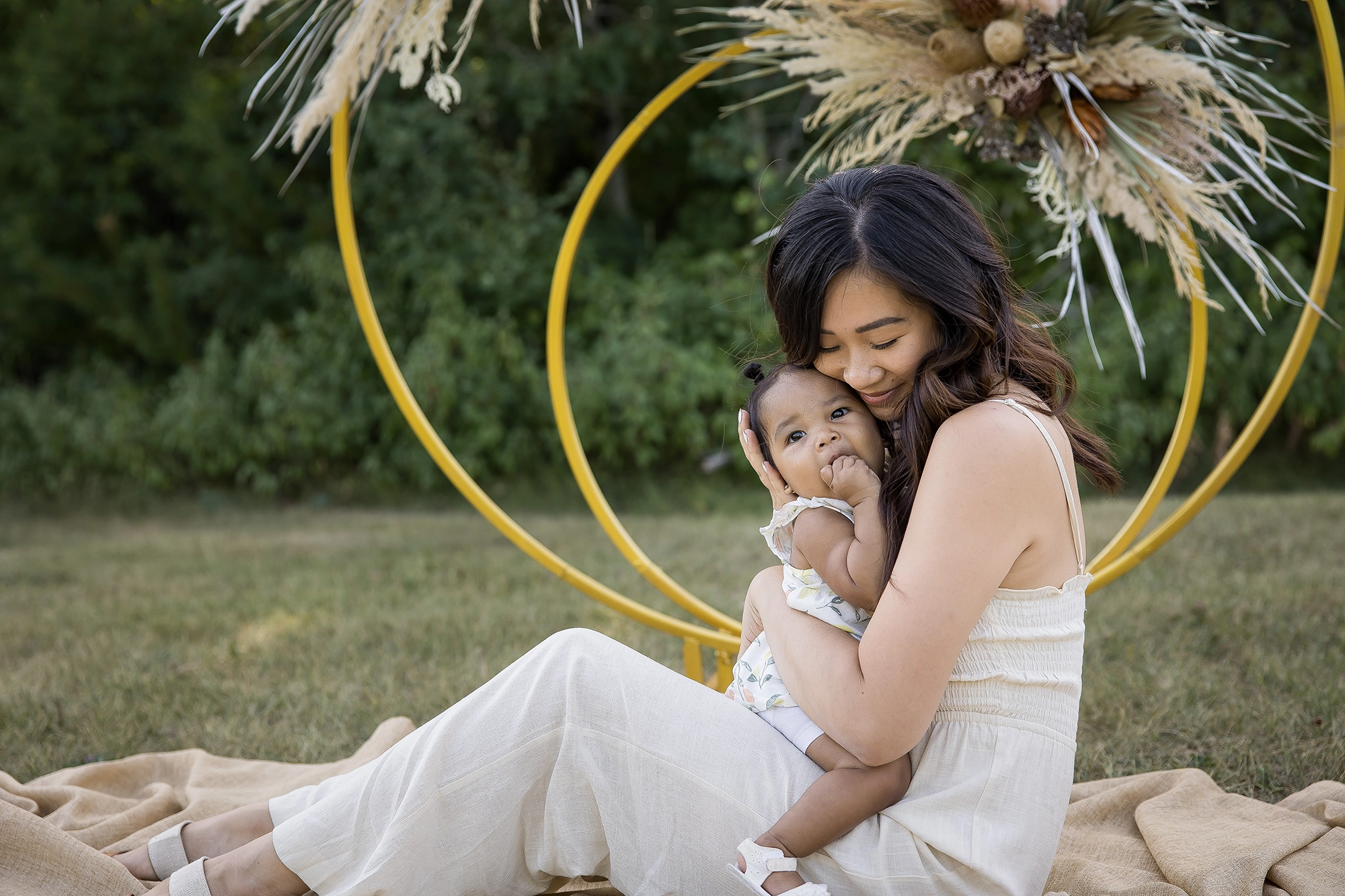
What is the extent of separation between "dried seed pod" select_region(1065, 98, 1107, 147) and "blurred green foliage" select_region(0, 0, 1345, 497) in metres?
3.43

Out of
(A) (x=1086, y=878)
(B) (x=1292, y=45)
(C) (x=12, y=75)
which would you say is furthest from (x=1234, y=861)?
(C) (x=12, y=75)

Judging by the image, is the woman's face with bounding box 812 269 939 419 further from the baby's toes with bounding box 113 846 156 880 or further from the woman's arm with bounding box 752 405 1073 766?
the baby's toes with bounding box 113 846 156 880

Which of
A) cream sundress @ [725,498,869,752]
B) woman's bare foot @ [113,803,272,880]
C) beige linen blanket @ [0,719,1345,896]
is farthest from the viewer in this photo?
woman's bare foot @ [113,803,272,880]

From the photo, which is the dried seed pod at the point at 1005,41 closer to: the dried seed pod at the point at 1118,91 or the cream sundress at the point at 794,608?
the dried seed pod at the point at 1118,91

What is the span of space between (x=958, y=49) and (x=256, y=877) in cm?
213

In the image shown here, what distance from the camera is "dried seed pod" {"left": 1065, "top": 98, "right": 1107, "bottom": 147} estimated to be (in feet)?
7.98

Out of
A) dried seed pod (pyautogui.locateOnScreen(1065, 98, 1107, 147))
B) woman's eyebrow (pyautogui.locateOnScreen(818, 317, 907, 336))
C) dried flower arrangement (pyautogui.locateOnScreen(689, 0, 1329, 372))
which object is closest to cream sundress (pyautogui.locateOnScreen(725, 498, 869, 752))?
woman's eyebrow (pyautogui.locateOnScreen(818, 317, 907, 336))

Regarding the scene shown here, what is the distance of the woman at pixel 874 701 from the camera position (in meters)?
1.47

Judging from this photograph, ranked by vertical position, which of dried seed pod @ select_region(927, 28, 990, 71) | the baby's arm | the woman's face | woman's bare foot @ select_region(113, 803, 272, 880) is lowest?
woman's bare foot @ select_region(113, 803, 272, 880)

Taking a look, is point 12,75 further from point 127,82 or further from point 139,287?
point 139,287

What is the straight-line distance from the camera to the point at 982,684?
1.56 meters

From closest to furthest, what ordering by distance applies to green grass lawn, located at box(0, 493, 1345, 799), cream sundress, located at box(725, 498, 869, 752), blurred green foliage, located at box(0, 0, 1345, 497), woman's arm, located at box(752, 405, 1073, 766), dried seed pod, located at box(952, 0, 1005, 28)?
woman's arm, located at box(752, 405, 1073, 766) < cream sundress, located at box(725, 498, 869, 752) < dried seed pod, located at box(952, 0, 1005, 28) < green grass lawn, located at box(0, 493, 1345, 799) < blurred green foliage, located at box(0, 0, 1345, 497)

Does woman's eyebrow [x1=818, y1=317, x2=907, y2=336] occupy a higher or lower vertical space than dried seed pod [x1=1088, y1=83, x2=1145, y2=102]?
lower

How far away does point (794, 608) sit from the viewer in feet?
5.53
